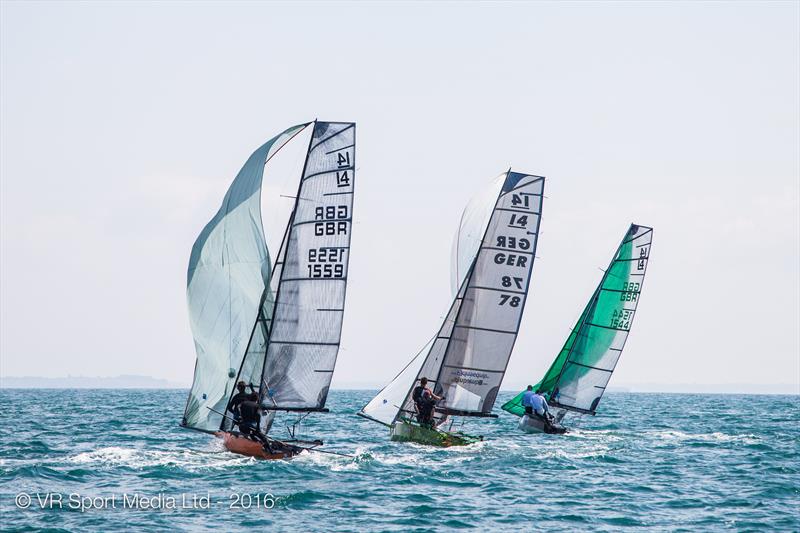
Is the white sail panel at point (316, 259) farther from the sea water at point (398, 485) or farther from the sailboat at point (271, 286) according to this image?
the sea water at point (398, 485)

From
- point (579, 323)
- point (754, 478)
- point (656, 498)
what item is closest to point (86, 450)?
point (656, 498)

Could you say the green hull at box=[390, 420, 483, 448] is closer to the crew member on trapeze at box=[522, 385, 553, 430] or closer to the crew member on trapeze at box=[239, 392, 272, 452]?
the crew member on trapeze at box=[522, 385, 553, 430]

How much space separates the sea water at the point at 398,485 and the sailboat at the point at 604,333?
18.3 feet

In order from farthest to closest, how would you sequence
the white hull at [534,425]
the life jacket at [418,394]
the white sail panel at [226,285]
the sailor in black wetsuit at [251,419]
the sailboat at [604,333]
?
the sailboat at [604,333] → the white hull at [534,425] → the life jacket at [418,394] → the white sail panel at [226,285] → the sailor in black wetsuit at [251,419]

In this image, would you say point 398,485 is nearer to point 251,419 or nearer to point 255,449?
point 255,449

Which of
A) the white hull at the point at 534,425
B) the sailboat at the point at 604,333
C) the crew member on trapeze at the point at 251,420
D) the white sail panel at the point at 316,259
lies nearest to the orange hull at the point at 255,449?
the crew member on trapeze at the point at 251,420

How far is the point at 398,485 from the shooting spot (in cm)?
2208

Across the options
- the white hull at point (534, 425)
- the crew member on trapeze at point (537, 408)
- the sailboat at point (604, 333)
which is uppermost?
the sailboat at point (604, 333)

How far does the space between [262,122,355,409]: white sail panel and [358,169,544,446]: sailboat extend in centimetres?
523

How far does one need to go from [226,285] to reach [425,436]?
7.70 meters

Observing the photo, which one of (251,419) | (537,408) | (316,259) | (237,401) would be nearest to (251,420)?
(251,419)

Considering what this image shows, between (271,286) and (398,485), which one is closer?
(398,485)

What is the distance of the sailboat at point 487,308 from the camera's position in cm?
3022

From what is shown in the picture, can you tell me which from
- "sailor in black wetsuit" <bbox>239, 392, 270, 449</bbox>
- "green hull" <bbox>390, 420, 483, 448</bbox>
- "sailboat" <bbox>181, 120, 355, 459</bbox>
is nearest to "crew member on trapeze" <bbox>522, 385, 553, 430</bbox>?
Result: "green hull" <bbox>390, 420, 483, 448</bbox>
